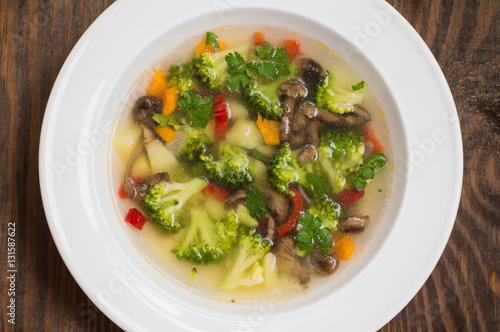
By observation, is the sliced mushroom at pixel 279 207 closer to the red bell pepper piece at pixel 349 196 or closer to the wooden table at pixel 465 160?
the red bell pepper piece at pixel 349 196

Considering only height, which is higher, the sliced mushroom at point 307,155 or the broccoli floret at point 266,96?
the broccoli floret at point 266,96

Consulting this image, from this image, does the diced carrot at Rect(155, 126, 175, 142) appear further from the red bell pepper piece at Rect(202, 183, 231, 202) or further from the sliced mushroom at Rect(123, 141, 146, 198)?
the red bell pepper piece at Rect(202, 183, 231, 202)

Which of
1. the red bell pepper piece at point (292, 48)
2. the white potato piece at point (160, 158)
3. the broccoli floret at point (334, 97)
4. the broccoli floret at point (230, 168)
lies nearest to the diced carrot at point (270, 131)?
the broccoli floret at point (230, 168)

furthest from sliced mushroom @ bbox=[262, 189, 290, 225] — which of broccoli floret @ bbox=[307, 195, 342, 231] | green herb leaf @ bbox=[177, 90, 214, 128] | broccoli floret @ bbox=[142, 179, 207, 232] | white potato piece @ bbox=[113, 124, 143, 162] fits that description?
white potato piece @ bbox=[113, 124, 143, 162]

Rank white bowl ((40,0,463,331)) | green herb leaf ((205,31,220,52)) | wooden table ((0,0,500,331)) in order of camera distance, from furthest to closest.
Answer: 1. wooden table ((0,0,500,331))
2. green herb leaf ((205,31,220,52))
3. white bowl ((40,0,463,331))

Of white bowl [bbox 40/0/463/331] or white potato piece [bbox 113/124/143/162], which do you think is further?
white potato piece [bbox 113/124/143/162]

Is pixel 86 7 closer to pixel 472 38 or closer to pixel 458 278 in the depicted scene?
pixel 472 38
